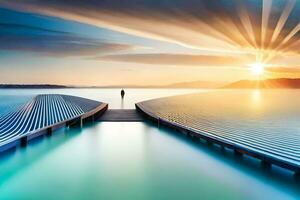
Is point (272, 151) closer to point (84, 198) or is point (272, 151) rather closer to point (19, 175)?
point (84, 198)

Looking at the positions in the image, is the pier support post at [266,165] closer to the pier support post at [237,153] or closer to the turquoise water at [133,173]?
the turquoise water at [133,173]

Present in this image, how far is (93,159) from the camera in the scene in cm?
505

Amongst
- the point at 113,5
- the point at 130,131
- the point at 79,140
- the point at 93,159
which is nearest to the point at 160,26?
the point at 113,5

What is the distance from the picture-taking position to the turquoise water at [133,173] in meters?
3.43

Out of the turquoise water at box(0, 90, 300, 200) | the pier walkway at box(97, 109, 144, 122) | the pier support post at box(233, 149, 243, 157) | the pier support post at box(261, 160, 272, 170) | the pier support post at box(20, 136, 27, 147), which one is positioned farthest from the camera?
the pier walkway at box(97, 109, 144, 122)

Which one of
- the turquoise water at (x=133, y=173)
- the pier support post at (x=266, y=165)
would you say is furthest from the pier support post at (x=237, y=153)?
the pier support post at (x=266, y=165)

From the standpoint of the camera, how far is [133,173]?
423 centimetres

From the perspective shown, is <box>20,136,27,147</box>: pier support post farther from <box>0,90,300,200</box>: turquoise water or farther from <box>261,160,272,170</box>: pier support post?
<box>261,160,272,170</box>: pier support post

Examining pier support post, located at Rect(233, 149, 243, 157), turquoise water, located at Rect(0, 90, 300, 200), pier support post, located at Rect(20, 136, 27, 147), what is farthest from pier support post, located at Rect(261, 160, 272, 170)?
pier support post, located at Rect(20, 136, 27, 147)

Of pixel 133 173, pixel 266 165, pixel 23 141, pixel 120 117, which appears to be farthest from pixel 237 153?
pixel 120 117

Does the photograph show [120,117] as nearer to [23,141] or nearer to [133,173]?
[23,141]

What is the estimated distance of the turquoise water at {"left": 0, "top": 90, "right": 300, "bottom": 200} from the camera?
343 cm

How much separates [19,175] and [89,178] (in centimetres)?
115

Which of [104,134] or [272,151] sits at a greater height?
[272,151]
